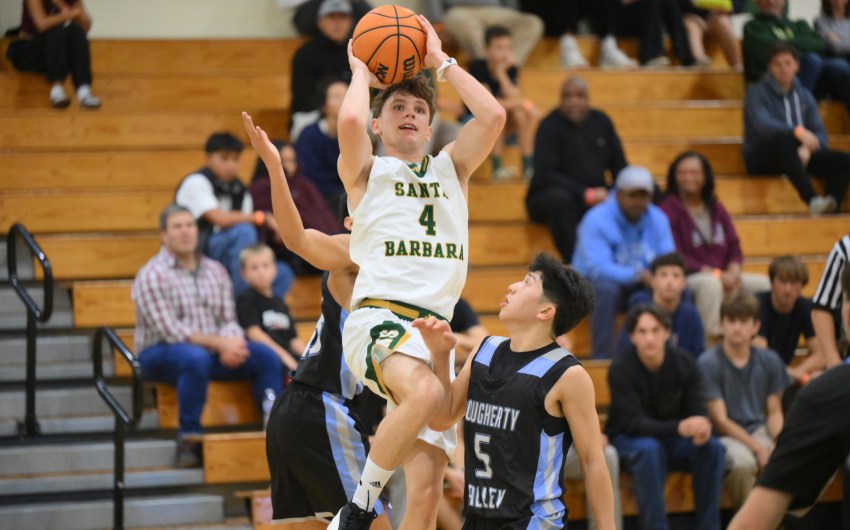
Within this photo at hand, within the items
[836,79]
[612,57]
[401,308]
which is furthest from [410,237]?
[836,79]

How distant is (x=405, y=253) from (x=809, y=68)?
23.6ft

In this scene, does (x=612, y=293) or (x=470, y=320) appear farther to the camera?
(x=612, y=293)

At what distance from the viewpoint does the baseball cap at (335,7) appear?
9508 millimetres

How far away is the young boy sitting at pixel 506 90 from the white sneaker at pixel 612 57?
54.7 inches

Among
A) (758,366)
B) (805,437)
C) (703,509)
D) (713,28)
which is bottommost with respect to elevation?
(703,509)

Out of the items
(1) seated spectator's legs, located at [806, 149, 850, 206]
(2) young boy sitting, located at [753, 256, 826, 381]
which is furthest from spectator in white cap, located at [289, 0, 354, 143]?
(1) seated spectator's legs, located at [806, 149, 850, 206]

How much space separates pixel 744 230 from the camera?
31.3 ft

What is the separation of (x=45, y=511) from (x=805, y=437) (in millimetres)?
4821

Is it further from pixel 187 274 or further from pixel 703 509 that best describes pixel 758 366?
pixel 187 274

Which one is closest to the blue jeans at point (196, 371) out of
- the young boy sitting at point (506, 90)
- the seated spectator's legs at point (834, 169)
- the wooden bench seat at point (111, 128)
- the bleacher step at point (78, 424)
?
the bleacher step at point (78, 424)

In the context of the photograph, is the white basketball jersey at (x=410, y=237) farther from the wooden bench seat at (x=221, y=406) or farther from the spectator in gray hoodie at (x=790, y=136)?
the spectator in gray hoodie at (x=790, y=136)

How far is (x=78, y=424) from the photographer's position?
24.7 ft

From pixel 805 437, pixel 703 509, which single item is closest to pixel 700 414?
pixel 703 509

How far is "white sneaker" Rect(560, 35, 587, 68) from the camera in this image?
10891 millimetres
